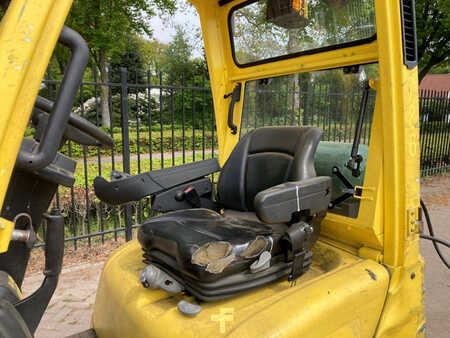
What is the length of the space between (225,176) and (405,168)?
112 cm

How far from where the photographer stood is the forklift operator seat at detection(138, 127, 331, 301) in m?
1.39

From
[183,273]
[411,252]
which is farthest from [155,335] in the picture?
[411,252]

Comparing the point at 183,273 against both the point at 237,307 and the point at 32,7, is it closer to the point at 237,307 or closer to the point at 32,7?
the point at 237,307

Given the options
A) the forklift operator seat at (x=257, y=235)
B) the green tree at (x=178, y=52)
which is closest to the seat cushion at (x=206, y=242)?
the forklift operator seat at (x=257, y=235)

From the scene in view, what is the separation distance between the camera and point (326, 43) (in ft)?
6.49

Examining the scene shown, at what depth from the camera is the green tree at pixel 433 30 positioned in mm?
9480

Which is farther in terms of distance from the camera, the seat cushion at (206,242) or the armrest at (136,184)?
the armrest at (136,184)

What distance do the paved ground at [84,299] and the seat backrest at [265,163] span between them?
167 centimetres

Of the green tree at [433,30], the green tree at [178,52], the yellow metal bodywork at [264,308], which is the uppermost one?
the green tree at [178,52]

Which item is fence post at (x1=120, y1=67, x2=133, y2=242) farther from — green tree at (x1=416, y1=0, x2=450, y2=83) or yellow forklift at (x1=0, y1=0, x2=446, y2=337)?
green tree at (x1=416, y1=0, x2=450, y2=83)

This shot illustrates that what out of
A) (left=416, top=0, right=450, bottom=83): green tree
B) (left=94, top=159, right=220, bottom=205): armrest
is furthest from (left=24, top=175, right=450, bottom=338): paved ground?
(left=416, top=0, right=450, bottom=83): green tree

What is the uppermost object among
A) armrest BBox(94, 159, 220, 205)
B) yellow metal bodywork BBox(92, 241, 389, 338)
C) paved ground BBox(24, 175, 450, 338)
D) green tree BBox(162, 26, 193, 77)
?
green tree BBox(162, 26, 193, 77)

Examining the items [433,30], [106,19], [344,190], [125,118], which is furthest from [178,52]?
[344,190]

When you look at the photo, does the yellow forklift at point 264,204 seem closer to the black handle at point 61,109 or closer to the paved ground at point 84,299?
the black handle at point 61,109
